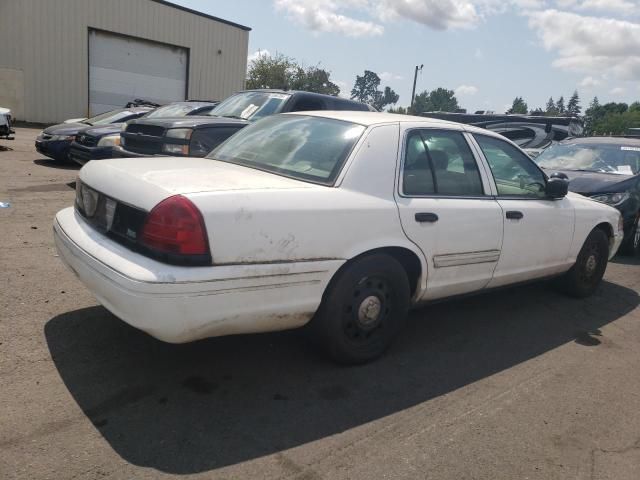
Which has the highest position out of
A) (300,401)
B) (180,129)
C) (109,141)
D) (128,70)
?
(128,70)

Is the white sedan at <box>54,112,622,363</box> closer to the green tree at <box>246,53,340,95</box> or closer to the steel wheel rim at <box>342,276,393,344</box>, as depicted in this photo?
the steel wheel rim at <box>342,276,393,344</box>

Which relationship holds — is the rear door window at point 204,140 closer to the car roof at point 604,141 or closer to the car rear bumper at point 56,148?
the car rear bumper at point 56,148

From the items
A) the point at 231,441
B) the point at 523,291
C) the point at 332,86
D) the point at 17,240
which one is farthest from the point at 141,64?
the point at 332,86

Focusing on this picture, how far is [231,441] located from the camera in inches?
108

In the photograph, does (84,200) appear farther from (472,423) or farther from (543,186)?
(543,186)

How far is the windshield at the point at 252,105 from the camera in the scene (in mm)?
8023

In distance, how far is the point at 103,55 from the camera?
23.9m

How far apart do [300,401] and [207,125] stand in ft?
15.8

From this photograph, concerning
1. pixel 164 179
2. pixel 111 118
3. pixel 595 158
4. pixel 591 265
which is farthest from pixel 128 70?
pixel 164 179

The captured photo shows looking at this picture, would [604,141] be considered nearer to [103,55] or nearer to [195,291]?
[195,291]

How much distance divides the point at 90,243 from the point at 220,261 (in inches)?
35.5

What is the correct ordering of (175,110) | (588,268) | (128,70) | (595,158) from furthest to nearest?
(128,70) < (175,110) < (595,158) < (588,268)

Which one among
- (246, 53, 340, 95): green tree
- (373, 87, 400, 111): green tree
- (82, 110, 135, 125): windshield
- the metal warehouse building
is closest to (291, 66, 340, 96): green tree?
(246, 53, 340, 95): green tree

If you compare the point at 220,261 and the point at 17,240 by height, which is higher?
the point at 220,261
